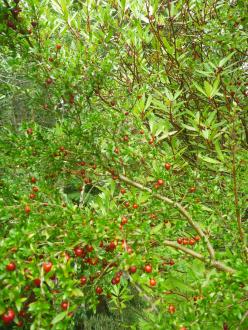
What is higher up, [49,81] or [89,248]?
[49,81]

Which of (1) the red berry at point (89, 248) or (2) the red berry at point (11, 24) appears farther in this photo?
(2) the red berry at point (11, 24)

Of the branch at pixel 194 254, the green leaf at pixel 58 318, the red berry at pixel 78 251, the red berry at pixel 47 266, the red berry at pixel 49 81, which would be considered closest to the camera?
the green leaf at pixel 58 318

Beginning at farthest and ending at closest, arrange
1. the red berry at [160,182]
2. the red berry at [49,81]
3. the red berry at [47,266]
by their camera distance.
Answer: the red berry at [49,81], the red berry at [160,182], the red berry at [47,266]

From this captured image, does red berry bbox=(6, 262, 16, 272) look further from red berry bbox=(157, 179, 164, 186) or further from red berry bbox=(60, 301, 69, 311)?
red berry bbox=(157, 179, 164, 186)

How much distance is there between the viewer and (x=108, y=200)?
218cm

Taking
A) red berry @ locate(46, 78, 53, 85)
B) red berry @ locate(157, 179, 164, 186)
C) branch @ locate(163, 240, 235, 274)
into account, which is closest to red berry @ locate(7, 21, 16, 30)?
red berry @ locate(46, 78, 53, 85)

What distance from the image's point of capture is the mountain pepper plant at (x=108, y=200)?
5.16ft

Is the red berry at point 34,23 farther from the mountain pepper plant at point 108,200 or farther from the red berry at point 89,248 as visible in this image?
the red berry at point 89,248

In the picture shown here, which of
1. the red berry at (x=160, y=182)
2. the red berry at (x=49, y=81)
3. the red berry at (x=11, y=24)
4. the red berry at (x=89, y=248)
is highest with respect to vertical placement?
the red berry at (x=11, y=24)

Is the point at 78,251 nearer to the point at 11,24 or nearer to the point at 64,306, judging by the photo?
the point at 64,306

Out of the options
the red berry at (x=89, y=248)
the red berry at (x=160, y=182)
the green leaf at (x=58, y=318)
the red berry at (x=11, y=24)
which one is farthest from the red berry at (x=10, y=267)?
the red berry at (x=11, y=24)

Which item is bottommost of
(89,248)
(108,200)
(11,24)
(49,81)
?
(89,248)

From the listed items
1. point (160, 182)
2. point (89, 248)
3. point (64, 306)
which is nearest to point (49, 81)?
point (160, 182)

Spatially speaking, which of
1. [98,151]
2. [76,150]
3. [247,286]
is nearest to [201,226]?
[247,286]
